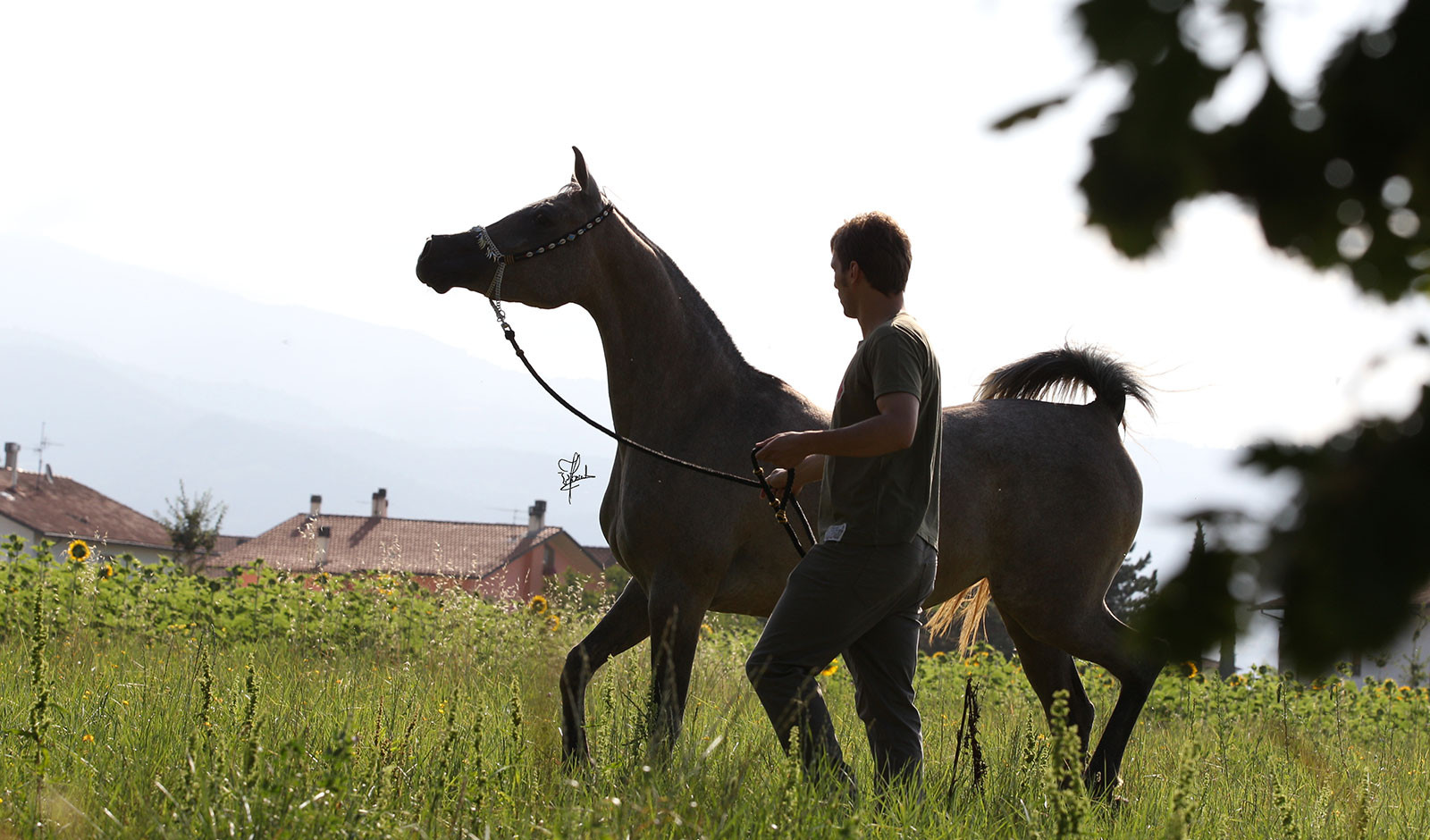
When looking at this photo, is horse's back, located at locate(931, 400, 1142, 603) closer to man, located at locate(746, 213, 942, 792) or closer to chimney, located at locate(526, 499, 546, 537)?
man, located at locate(746, 213, 942, 792)

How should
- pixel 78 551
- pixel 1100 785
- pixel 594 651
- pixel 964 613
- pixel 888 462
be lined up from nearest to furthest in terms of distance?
pixel 888 462 < pixel 594 651 < pixel 1100 785 < pixel 964 613 < pixel 78 551

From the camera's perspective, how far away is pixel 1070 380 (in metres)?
5.84

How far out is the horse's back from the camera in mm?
4977

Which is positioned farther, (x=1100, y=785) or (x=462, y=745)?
(x=1100, y=785)

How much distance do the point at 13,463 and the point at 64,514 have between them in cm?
742

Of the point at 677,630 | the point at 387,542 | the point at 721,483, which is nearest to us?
the point at 677,630

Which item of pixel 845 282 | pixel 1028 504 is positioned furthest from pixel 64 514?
pixel 845 282

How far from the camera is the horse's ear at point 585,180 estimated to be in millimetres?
5051

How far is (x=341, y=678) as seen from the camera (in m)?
5.97

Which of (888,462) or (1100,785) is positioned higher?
(888,462)

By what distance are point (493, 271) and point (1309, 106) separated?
4.24 metres

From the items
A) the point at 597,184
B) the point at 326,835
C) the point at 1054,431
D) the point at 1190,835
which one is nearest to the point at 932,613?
the point at 1054,431

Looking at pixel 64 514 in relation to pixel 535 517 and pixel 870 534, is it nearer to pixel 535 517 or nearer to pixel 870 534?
pixel 535 517
